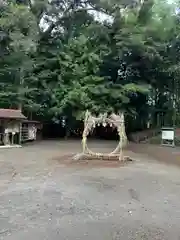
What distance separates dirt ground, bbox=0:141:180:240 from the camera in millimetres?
4152

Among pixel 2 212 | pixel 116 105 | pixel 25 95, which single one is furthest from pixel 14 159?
pixel 116 105

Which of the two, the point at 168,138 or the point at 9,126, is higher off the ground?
the point at 9,126

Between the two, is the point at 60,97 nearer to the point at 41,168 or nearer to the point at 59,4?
the point at 59,4

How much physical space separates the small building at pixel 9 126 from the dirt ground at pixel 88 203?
6.48 metres

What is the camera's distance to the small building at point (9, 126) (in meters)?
15.4

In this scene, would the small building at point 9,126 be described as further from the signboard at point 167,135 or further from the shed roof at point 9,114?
the signboard at point 167,135

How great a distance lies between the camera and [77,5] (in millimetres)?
21938

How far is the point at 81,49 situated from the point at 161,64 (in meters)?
5.25

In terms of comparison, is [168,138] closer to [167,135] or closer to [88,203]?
[167,135]

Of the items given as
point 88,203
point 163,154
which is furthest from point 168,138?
point 88,203

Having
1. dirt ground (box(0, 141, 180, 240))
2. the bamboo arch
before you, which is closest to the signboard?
the bamboo arch

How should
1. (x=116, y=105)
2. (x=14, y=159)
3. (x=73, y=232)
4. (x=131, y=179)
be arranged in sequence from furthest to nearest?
(x=116, y=105), (x=14, y=159), (x=131, y=179), (x=73, y=232)

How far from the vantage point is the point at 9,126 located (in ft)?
51.7

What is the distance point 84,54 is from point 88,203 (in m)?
15.6
